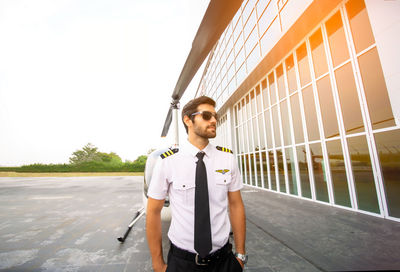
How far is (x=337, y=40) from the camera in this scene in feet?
16.9

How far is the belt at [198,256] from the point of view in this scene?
115cm

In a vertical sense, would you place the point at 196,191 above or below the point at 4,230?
above

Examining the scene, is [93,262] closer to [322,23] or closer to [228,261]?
[228,261]

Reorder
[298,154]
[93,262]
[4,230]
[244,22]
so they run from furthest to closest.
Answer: [244,22] → [298,154] → [4,230] → [93,262]

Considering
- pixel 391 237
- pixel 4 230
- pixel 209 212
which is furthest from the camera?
pixel 4 230

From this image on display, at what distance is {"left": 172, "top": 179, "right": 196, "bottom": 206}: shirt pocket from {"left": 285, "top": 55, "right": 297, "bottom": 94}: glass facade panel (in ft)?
23.7

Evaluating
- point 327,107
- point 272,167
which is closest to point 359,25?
point 327,107

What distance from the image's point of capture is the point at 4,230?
12.5 feet

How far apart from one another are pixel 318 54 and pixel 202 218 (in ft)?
23.6

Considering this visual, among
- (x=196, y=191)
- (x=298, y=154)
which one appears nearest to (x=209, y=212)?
(x=196, y=191)

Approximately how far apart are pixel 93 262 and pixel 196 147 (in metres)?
2.59

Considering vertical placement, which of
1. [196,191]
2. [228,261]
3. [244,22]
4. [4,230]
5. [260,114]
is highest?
[244,22]

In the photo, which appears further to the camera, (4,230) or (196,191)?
(4,230)

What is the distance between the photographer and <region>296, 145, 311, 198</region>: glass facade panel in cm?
625
